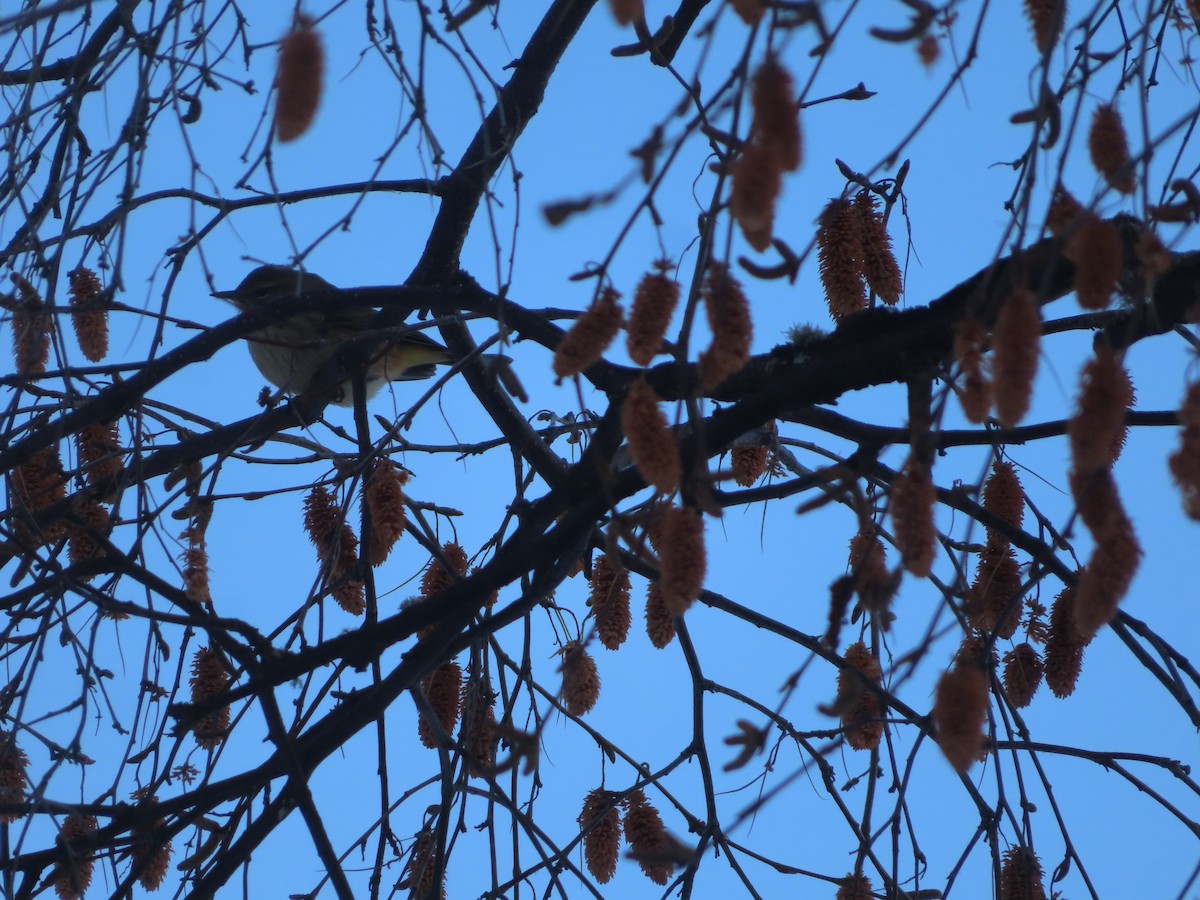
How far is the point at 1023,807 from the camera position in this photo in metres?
2.24

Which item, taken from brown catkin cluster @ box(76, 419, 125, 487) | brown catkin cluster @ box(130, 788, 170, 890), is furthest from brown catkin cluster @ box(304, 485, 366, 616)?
brown catkin cluster @ box(130, 788, 170, 890)

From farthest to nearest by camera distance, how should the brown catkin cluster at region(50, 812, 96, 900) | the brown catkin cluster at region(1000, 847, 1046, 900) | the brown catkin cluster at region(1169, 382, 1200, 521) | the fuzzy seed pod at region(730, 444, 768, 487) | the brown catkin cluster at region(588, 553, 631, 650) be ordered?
1. the fuzzy seed pod at region(730, 444, 768, 487)
2. the brown catkin cluster at region(588, 553, 631, 650)
3. the brown catkin cluster at region(1000, 847, 1046, 900)
4. the brown catkin cluster at region(50, 812, 96, 900)
5. the brown catkin cluster at region(1169, 382, 1200, 521)

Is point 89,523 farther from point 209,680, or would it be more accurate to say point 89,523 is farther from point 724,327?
point 724,327

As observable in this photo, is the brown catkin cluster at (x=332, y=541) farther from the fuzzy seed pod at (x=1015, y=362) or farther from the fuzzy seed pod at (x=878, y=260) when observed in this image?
the fuzzy seed pod at (x=1015, y=362)

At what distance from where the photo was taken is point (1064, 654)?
223 centimetres

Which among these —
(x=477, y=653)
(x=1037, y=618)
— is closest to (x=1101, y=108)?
(x=1037, y=618)

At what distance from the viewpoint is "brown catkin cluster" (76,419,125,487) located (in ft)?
9.00

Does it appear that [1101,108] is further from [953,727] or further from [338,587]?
[338,587]

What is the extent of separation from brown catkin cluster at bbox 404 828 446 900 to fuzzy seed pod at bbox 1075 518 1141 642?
147 centimetres

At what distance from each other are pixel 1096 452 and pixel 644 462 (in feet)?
1.40

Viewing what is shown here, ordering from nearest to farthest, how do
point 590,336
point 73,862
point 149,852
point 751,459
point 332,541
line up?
point 590,336 < point 73,862 < point 149,852 < point 332,541 < point 751,459

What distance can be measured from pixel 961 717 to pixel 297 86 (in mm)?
992

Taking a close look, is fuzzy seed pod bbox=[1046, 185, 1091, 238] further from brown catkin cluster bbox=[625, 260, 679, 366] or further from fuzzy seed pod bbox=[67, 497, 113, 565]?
fuzzy seed pod bbox=[67, 497, 113, 565]

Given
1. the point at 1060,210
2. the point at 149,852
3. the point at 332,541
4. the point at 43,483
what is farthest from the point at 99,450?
the point at 1060,210
